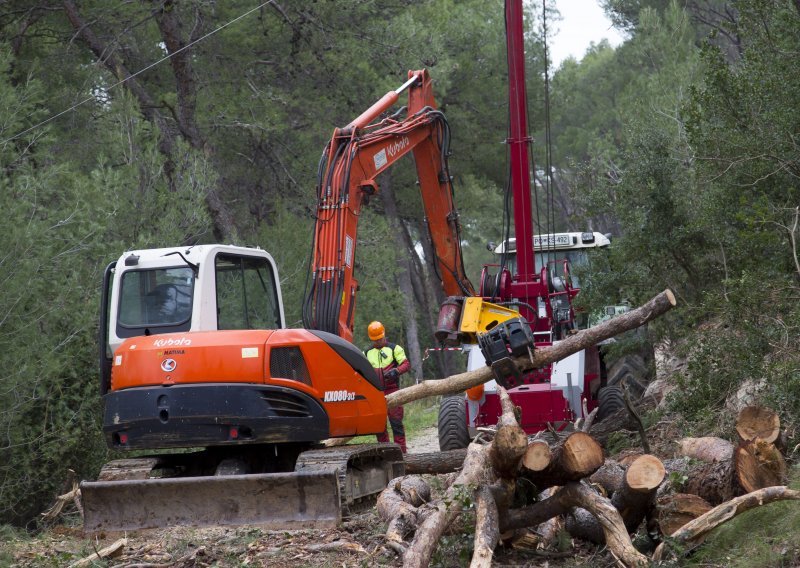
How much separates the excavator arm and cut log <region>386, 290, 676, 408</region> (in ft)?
3.50

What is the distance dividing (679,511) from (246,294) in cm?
494

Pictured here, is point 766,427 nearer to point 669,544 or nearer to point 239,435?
point 669,544

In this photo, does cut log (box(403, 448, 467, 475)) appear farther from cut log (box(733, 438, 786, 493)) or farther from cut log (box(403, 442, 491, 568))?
cut log (box(733, 438, 786, 493))

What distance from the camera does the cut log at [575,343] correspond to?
8.05 m

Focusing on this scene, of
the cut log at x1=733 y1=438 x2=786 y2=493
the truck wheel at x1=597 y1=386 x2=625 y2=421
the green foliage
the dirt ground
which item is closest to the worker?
the truck wheel at x1=597 y1=386 x2=625 y2=421

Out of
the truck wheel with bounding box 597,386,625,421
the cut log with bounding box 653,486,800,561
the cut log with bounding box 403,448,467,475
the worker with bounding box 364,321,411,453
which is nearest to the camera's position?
the cut log with bounding box 653,486,800,561

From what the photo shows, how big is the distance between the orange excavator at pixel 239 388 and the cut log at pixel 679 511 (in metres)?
2.72

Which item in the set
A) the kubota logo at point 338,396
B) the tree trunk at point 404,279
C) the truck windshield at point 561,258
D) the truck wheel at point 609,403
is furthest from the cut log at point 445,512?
the tree trunk at point 404,279

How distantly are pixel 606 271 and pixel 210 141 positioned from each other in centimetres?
1023

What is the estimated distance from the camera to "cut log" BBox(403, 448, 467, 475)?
33.6 ft

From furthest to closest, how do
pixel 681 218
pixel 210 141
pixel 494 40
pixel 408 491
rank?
pixel 494 40 → pixel 210 141 → pixel 681 218 → pixel 408 491

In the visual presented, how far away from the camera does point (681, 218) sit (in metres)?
12.6

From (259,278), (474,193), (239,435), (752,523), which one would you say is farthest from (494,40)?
(752,523)

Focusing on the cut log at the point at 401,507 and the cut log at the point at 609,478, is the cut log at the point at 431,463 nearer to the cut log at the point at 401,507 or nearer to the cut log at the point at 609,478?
the cut log at the point at 401,507
